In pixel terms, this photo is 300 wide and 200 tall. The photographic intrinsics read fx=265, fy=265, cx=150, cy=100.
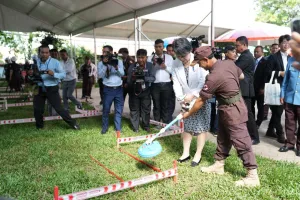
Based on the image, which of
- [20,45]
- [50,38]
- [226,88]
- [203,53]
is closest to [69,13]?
[50,38]

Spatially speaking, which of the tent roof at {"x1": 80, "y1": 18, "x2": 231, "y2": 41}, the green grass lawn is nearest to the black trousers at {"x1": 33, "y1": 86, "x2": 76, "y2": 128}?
the green grass lawn

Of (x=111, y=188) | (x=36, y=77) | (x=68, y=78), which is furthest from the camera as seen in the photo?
(x=68, y=78)

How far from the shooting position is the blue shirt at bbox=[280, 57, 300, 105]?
408 centimetres

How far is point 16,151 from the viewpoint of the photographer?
14.9 feet

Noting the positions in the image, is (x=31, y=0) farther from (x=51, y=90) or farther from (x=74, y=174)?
(x=74, y=174)

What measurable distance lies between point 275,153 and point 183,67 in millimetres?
2121

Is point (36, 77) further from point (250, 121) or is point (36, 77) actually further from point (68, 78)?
point (250, 121)

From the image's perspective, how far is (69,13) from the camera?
431 inches

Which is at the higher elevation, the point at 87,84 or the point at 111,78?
the point at 111,78

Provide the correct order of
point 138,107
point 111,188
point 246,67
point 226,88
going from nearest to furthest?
point 111,188 → point 226,88 → point 246,67 → point 138,107

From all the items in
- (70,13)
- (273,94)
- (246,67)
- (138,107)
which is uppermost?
(70,13)

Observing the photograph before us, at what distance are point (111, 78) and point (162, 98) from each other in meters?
1.15

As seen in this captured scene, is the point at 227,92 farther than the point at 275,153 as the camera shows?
No

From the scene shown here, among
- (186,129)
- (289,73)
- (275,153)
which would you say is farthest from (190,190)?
(289,73)
